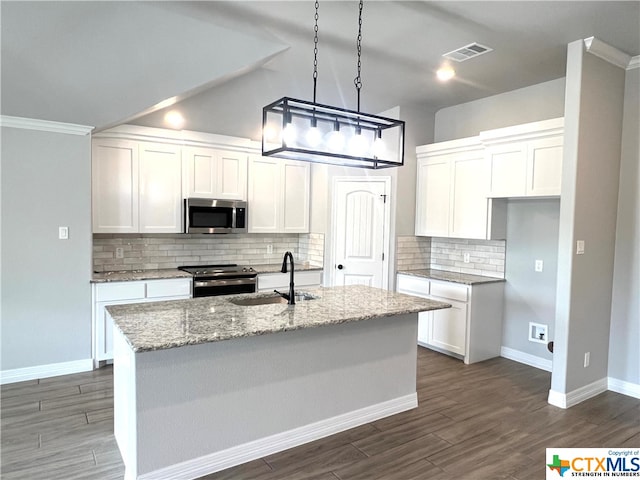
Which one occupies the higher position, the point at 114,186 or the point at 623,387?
the point at 114,186

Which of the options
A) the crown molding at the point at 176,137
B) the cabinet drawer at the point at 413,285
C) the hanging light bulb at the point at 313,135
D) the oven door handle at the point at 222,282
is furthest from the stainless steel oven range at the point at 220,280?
the hanging light bulb at the point at 313,135

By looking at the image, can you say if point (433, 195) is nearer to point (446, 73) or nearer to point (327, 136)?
point (446, 73)

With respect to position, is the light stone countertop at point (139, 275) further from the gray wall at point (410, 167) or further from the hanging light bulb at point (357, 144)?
the hanging light bulb at point (357, 144)

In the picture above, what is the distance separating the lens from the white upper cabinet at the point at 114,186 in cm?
441

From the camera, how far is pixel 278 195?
565 centimetres

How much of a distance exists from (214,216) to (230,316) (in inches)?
105

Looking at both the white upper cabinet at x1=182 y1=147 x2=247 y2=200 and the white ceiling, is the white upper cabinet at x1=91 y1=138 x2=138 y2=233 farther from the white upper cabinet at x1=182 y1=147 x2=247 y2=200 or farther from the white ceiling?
the white upper cabinet at x1=182 y1=147 x2=247 y2=200

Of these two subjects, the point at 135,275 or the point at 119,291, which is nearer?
the point at 119,291

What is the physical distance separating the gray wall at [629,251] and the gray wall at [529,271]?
584mm

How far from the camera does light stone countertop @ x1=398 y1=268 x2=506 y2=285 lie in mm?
4586

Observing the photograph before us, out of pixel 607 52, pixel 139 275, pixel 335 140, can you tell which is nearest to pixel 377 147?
pixel 335 140

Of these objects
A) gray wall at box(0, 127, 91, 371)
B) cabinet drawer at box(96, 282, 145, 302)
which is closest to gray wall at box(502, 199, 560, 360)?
cabinet drawer at box(96, 282, 145, 302)

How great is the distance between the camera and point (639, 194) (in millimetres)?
3689

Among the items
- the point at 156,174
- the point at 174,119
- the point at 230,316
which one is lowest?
the point at 230,316
